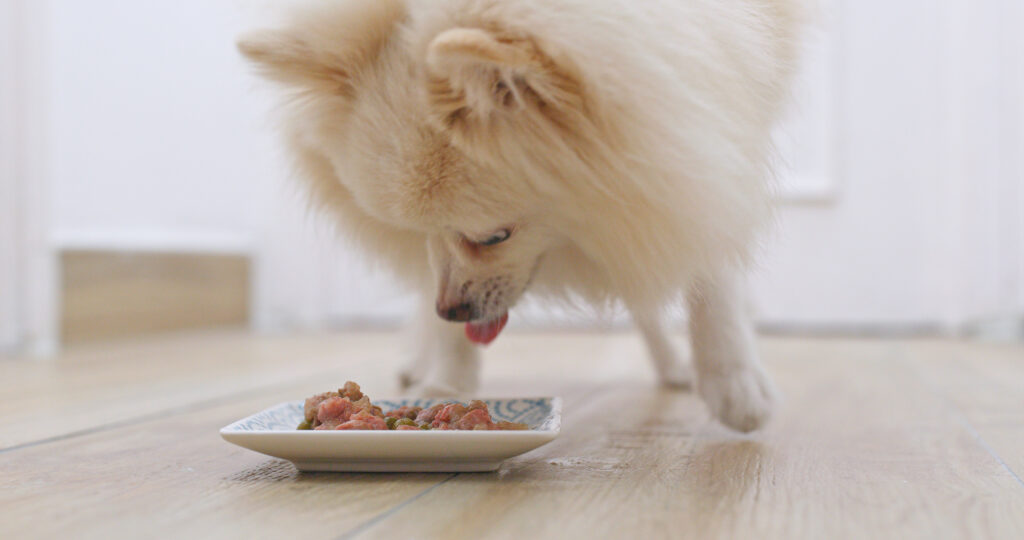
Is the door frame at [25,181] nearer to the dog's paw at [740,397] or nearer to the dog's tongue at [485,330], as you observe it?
the dog's tongue at [485,330]

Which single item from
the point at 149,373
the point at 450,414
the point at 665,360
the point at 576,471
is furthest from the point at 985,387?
the point at 149,373

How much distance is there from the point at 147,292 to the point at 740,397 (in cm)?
251

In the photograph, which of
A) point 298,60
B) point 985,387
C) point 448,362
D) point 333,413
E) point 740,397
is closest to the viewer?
point 333,413

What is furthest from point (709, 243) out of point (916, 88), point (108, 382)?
point (916, 88)

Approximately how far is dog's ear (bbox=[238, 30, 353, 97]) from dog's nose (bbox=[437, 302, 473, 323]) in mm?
310

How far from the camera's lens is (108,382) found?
200cm

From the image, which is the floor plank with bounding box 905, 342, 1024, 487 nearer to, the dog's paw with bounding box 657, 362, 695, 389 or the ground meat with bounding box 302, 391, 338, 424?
the dog's paw with bounding box 657, 362, 695, 389

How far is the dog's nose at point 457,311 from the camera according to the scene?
125 cm

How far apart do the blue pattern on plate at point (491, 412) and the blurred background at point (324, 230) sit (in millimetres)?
1625

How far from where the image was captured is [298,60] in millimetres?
1198

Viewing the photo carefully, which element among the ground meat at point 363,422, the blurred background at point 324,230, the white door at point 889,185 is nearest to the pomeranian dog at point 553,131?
the ground meat at point 363,422

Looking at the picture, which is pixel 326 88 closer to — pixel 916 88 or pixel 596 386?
pixel 596 386

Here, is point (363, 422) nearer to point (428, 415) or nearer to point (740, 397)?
point (428, 415)

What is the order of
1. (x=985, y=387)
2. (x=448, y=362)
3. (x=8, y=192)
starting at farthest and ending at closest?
(x=8, y=192), (x=985, y=387), (x=448, y=362)
